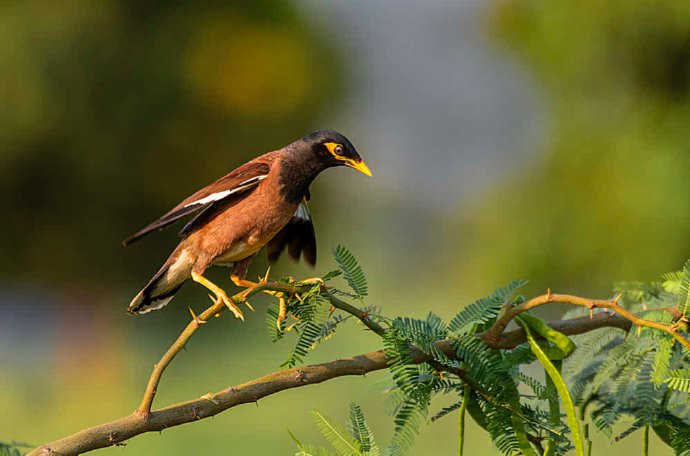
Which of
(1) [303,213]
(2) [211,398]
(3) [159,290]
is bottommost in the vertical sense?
(2) [211,398]

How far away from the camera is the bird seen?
1005mm

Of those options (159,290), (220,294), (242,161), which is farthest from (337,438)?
(242,161)

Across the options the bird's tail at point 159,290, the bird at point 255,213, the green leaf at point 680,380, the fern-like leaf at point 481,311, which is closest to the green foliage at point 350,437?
the fern-like leaf at point 481,311

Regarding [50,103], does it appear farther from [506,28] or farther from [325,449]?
[325,449]

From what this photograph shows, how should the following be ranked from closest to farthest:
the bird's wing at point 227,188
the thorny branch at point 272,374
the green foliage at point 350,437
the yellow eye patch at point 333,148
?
the thorny branch at point 272,374, the green foliage at point 350,437, the bird's wing at point 227,188, the yellow eye patch at point 333,148

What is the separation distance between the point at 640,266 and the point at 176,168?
12.1 ft

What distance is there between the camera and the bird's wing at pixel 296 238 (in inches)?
42.0

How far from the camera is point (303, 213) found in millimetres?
1097

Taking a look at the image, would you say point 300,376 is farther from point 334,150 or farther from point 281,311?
point 334,150

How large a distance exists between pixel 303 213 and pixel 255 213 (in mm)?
105

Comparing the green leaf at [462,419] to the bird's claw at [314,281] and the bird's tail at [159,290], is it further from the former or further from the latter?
A: the bird's tail at [159,290]

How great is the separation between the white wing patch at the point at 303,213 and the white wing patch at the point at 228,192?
72mm

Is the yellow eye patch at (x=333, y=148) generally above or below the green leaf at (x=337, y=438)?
above

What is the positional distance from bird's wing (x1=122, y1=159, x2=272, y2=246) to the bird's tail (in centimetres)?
7
